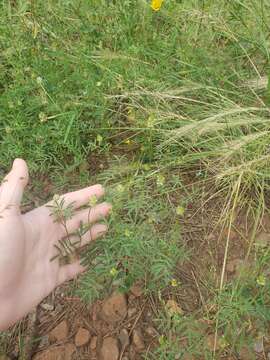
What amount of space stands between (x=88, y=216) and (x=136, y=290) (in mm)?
418

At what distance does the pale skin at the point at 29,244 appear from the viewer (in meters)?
1.72

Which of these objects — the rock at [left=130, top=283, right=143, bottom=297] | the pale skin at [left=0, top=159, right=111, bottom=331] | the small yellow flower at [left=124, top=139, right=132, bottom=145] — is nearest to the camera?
the pale skin at [left=0, top=159, right=111, bottom=331]

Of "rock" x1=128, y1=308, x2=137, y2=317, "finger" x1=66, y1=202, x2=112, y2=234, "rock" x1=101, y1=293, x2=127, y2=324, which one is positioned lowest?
"rock" x1=128, y1=308, x2=137, y2=317

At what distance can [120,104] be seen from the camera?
229 cm

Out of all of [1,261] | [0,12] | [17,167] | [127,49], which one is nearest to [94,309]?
[1,261]

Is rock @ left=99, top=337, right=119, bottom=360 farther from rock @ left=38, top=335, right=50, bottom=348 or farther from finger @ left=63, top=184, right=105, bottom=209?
finger @ left=63, top=184, right=105, bottom=209

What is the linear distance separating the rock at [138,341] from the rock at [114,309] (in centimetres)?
9

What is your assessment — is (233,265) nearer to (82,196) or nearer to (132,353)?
(132,353)

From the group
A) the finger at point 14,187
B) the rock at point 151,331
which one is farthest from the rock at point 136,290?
the finger at point 14,187

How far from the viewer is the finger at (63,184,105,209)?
6.26ft

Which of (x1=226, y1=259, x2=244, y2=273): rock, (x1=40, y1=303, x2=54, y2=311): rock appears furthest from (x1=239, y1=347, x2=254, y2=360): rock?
(x1=40, y1=303, x2=54, y2=311): rock

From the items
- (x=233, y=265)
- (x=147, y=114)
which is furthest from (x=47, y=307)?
(x=147, y=114)

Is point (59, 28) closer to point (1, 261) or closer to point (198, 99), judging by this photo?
point (198, 99)

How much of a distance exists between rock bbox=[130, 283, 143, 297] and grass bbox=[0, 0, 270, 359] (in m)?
0.06
